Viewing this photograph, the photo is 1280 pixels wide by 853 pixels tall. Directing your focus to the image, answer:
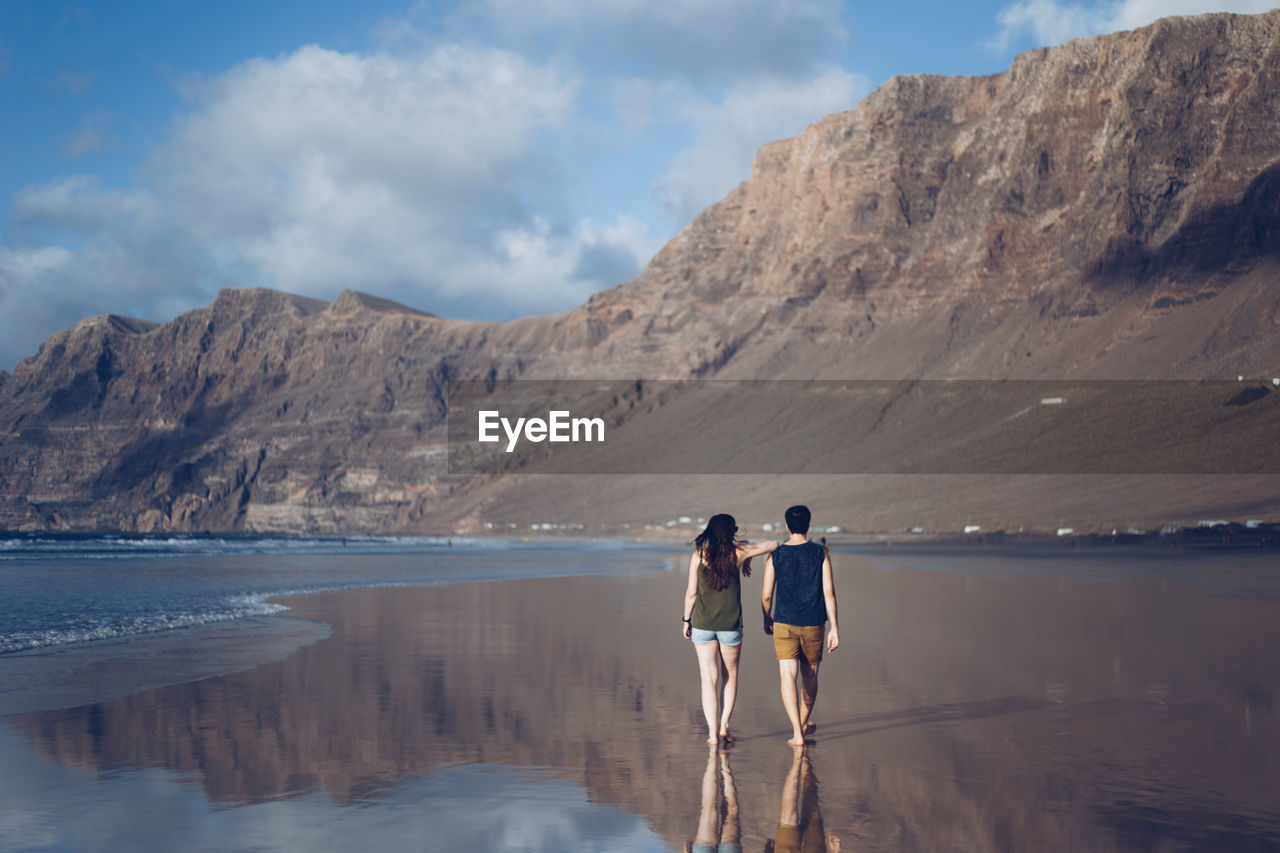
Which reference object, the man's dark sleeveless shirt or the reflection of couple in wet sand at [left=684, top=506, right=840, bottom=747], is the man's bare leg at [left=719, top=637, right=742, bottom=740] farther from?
the man's dark sleeveless shirt

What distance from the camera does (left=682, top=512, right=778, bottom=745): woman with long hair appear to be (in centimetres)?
1009

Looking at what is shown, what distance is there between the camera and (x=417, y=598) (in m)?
29.6

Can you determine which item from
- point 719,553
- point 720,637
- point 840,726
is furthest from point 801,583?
point 840,726

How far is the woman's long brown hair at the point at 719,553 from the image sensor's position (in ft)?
33.0

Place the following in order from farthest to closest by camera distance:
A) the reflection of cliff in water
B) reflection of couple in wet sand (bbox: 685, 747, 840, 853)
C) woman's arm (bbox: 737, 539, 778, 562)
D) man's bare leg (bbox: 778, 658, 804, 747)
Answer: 1. woman's arm (bbox: 737, 539, 778, 562)
2. man's bare leg (bbox: 778, 658, 804, 747)
3. the reflection of cliff in water
4. reflection of couple in wet sand (bbox: 685, 747, 840, 853)

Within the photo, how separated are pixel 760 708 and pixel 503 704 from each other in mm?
2743

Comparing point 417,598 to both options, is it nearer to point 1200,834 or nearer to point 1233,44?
point 1200,834

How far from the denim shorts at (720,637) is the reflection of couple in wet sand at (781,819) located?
1.13 meters

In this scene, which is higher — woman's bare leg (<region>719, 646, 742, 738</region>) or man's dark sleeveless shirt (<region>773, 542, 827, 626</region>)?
man's dark sleeveless shirt (<region>773, 542, 827, 626</region>)

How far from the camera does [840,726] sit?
36.4 feet

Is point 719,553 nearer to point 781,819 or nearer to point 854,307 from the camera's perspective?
point 781,819

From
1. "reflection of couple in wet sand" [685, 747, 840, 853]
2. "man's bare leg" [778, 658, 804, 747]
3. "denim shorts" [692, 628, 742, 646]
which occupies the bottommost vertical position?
"reflection of couple in wet sand" [685, 747, 840, 853]

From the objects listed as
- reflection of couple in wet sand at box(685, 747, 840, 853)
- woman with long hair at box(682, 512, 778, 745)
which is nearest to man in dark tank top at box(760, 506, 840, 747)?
woman with long hair at box(682, 512, 778, 745)

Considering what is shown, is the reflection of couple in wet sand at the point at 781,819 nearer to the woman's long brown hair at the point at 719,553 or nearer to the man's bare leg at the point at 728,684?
the man's bare leg at the point at 728,684
